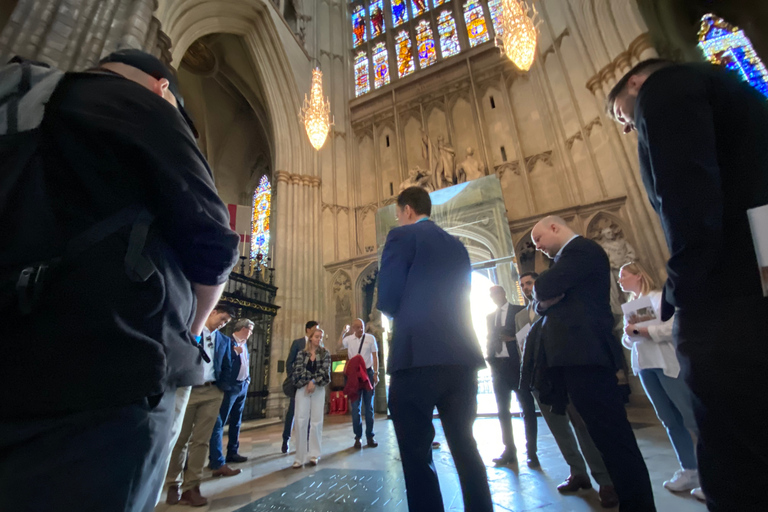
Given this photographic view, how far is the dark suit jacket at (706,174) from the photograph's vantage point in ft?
2.85

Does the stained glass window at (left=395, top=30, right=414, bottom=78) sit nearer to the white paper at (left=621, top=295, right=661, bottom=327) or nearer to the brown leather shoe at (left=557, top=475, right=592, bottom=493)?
the white paper at (left=621, top=295, right=661, bottom=327)

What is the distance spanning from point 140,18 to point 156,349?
659 cm

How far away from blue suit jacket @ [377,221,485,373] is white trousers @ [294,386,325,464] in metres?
2.41

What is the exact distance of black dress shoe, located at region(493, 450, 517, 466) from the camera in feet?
9.37

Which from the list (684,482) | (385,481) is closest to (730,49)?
(684,482)

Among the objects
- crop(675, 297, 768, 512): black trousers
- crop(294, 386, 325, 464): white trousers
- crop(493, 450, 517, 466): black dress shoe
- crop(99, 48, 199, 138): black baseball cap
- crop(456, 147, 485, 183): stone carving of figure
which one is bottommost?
crop(493, 450, 517, 466): black dress shoe

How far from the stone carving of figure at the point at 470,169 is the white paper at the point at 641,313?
7.75 m

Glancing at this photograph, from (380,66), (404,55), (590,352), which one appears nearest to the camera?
(590,352)

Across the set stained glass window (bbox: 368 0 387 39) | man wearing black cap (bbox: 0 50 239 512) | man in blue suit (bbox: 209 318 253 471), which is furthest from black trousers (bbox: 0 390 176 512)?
stained glass window (bbox: 368 0 387 39)

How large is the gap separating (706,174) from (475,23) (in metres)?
14.4

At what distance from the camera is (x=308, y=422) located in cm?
349

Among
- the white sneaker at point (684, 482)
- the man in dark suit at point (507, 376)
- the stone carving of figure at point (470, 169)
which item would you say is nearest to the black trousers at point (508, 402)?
the man in dark suit at point (507, 376)

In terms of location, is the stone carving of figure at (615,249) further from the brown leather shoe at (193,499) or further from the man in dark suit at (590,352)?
the brown leather shoe at (193,499)

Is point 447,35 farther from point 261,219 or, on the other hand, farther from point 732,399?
point 732,399
